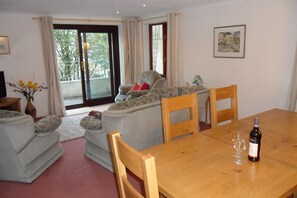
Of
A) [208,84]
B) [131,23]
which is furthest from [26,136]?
[131,23]

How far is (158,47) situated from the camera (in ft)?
20.4

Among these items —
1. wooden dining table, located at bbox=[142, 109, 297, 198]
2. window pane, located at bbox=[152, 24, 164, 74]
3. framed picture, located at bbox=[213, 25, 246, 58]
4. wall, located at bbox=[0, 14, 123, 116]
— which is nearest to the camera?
wooden dining table, located at bbox=[142, 109, 297, 198]

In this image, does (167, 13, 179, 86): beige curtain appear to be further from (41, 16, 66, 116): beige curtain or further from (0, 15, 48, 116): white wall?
(0, 15, 48, 116): white wall

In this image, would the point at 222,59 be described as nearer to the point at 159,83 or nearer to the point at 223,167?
the point at 159,83

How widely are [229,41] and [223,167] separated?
3.29 metres

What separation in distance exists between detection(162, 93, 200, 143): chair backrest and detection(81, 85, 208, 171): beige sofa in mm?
790

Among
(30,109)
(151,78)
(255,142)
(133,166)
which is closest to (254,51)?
(151,78)

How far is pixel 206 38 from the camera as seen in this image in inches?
183

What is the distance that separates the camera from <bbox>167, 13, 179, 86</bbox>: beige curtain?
5.10 m

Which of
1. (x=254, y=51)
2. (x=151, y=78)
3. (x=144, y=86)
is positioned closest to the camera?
(x=254, y=51)

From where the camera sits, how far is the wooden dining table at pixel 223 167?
3.88 ft

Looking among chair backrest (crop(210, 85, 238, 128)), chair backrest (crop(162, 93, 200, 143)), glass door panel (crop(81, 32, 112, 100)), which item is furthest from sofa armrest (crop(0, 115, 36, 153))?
glass door panel (crop(81, 32, 112, 100))

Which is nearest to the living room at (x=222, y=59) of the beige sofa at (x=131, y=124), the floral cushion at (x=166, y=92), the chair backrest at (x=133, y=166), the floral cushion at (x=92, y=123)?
the beige sofa at (x=131, y=124)

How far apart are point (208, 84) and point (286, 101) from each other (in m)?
1.51
